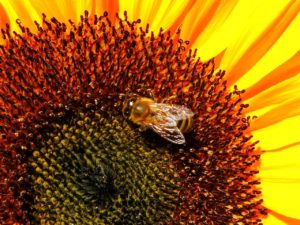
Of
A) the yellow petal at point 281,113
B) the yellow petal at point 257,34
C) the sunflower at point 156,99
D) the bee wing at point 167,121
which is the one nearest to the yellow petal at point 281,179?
the sunflower at point 156,99

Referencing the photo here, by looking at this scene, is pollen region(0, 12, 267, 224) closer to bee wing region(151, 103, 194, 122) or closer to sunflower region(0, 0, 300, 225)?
sunflower region(0, 0, 300, 225)

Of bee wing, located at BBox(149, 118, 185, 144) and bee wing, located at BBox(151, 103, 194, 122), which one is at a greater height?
bee wing, located at BBox(151, 103, 194, 122)

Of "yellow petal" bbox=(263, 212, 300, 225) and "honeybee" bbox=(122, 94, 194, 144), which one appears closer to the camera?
"honeybee" bbox=(122, 94, 194, 144)

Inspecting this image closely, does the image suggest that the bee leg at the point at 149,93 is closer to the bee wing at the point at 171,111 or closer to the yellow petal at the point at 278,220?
the bee wing at the point at 171,111

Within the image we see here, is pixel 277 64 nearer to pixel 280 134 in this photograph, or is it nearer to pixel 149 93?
pixel 280 134

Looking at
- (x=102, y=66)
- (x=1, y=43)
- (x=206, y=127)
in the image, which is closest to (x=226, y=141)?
(x=206, y=127)

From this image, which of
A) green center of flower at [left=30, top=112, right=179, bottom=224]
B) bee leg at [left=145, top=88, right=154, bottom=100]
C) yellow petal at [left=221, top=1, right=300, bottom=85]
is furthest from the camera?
yellow petal at [left=221, top=1, right=300, bottom=85]

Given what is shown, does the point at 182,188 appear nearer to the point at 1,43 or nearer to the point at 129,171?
the point at 129,171

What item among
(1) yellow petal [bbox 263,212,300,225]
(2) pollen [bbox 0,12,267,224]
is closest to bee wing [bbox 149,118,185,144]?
(2) pollen [bbox 0,12,267,224]
